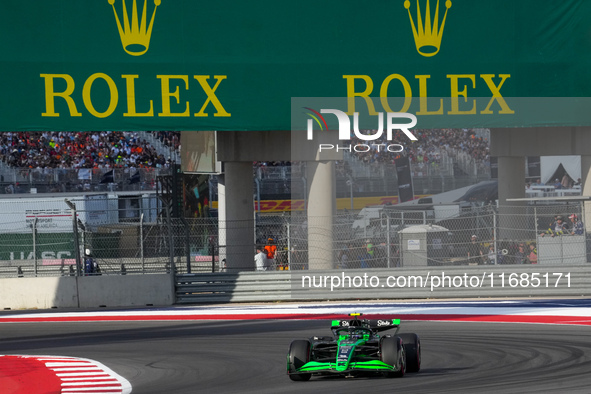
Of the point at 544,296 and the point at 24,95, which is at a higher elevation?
the point at 24,95

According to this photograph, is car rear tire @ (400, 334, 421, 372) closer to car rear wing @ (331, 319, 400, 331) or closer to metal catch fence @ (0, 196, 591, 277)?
car rear wing @ (331, 319, 400, 331)

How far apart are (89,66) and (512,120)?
9538mm

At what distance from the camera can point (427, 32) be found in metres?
20.5

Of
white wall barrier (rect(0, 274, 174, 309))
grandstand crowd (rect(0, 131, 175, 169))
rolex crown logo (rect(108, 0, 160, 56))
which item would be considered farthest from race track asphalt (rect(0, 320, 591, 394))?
grandstand crowd (rect(0, 131, 175, 169))

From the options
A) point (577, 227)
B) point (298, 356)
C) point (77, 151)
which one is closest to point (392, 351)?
point (298, 356)

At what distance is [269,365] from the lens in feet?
35.1

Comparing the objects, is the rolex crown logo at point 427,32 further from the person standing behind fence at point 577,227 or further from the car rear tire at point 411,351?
the car rear tire at point 411,351

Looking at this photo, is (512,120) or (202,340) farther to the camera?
(512,120)

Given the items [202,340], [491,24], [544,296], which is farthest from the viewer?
[491,24]

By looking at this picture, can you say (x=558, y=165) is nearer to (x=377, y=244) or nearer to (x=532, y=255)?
(x=532, y=255)

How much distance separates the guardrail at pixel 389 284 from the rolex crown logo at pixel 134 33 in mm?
5021

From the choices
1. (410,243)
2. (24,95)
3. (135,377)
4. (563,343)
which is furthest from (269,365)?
(24,95)

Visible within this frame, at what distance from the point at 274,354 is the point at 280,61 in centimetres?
990

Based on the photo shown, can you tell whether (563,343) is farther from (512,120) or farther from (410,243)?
(512,120)
